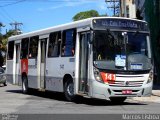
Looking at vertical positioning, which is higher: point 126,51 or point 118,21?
point 118,21

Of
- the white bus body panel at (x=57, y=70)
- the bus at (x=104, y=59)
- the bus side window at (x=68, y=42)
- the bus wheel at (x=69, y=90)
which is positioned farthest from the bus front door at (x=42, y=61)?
the bus wheel at (x=69, y=90)

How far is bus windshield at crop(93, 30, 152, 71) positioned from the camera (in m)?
16.7

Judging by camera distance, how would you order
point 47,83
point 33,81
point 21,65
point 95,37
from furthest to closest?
1. point 21,65
2. point 33,81
3. point 47,83
4. point 95,37

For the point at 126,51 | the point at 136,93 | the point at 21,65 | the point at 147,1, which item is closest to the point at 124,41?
the point at 126,51

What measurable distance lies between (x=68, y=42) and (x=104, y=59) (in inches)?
102

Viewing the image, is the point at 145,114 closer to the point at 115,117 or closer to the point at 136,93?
the point at 115,117

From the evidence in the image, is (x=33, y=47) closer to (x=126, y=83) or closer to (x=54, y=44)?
(x=54, y=44)

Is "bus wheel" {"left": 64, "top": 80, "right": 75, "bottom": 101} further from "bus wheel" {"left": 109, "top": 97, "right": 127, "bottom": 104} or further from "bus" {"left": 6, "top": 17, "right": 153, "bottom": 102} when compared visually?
"bus wheel" {"left": 109, "top": 97, "right": 127, "bottom": 104}

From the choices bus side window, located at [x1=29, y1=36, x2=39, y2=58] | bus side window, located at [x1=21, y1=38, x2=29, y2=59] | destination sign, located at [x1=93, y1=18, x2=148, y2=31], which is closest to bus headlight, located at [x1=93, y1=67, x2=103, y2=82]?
destination sign, located at [x1=93, y1=18, x2=148, y2=31]

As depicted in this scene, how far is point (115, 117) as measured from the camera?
12805 mm

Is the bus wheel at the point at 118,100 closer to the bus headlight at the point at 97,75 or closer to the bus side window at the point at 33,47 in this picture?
the bus headlight at the point at 97,75

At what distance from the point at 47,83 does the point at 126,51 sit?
5.34m

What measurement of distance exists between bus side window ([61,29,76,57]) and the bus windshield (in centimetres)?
173

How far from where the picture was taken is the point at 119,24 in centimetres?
1733
